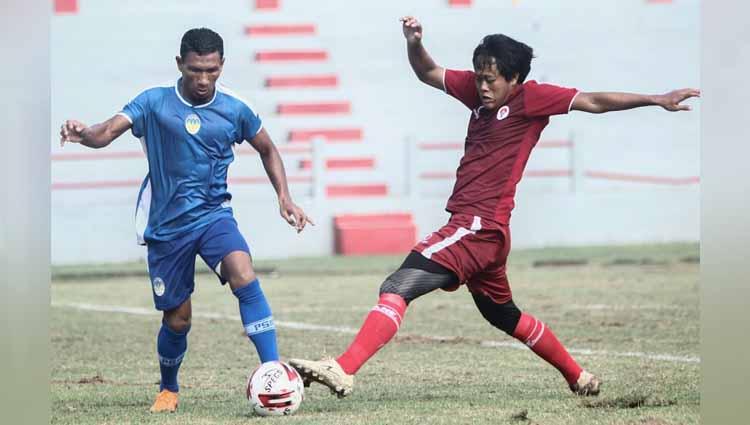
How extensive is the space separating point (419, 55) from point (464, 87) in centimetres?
23

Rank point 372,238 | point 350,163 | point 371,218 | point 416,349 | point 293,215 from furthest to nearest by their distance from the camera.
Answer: point 350,163 → point 371,218 → point 372,238 → point 416,349 → point 293,215

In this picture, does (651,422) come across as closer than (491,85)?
Yes

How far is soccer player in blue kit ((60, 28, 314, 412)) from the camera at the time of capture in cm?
592

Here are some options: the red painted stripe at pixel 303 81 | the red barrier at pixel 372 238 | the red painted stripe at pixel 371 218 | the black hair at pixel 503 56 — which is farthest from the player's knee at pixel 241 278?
the red painted stripe at pixel 303 81

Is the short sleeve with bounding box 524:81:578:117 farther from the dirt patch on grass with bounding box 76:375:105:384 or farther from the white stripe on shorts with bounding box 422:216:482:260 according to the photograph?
the dirt patch on grass with bounding box 76:375:105:384

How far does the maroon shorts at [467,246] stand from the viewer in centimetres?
579

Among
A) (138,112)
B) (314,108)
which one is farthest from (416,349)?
(314,108)

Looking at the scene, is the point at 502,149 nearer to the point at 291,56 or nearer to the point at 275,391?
the point at 275,391

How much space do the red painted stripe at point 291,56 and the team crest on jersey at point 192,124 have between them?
16102 millimetres

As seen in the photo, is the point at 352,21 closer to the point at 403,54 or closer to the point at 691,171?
the point at 403,54

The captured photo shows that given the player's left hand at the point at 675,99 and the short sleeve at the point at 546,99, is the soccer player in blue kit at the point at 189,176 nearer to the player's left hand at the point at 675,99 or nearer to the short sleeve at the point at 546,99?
the short sleeve at the point at 546,99

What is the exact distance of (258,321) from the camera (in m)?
5.81
